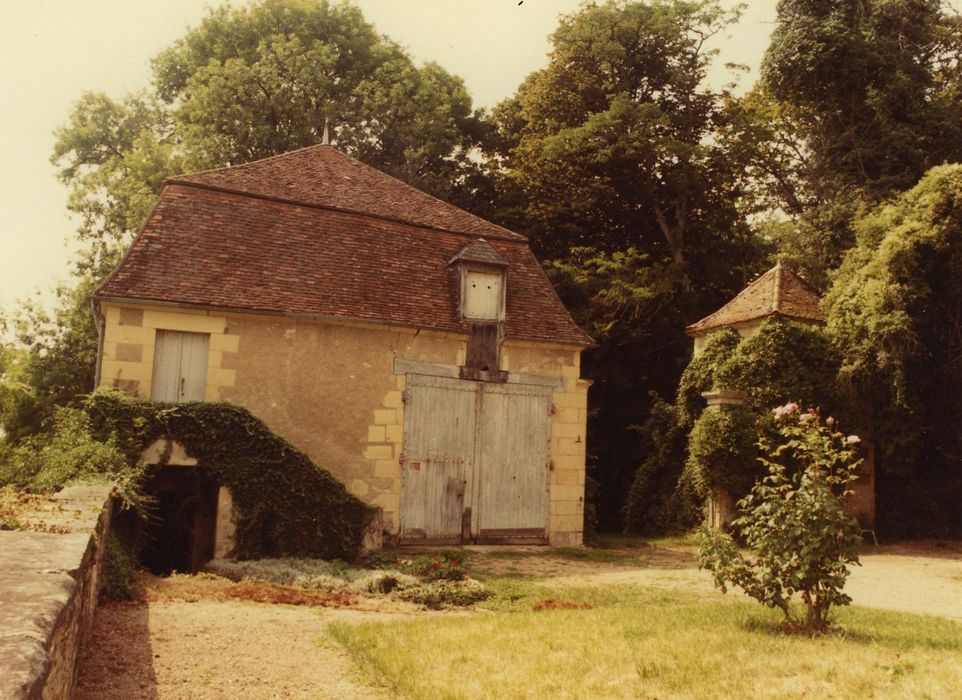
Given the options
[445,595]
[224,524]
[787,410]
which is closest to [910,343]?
[787,410]

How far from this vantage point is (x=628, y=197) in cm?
2483

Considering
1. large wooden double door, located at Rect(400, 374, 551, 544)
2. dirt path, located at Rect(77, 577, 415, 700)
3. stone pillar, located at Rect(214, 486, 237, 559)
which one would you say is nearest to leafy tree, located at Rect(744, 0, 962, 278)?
large wooden double door, located at Rect(400, 374, 551, 544)

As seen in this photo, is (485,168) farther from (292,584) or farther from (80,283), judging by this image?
(292,584)

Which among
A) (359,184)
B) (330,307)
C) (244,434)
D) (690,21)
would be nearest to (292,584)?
(244,434)

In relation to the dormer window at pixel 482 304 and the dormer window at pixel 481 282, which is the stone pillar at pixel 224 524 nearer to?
the dormer window at pixel 482 304

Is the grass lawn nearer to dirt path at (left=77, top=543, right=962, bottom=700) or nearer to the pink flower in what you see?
dirt path at (left=77, top=543, right=962, bottom=700)

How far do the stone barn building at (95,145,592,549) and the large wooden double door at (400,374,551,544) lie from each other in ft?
0.09

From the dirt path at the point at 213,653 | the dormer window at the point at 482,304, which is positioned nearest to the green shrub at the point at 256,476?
the dirt path at the point at 213,653

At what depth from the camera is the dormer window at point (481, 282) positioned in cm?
1478

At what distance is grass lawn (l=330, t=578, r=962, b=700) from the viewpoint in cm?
524

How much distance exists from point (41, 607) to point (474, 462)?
11388 millimetres

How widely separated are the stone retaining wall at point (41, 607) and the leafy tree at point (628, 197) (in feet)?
58.8

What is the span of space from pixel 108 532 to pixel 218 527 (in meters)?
3.36

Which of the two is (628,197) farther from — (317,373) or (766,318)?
(317,373)
